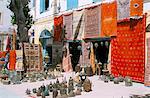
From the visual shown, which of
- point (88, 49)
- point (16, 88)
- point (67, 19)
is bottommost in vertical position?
point (16, 88)

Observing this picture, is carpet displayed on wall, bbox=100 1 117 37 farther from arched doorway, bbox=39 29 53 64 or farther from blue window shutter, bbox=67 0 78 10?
arched doorway, bbox=39 29 53 64

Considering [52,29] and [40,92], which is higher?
[52,29]

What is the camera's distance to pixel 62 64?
25.8 m

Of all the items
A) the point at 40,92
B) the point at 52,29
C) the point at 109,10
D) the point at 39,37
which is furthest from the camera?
the point at 39,37

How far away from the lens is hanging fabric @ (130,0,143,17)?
17344 millimetres

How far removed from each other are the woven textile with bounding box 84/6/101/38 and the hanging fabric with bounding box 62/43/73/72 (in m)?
3.11

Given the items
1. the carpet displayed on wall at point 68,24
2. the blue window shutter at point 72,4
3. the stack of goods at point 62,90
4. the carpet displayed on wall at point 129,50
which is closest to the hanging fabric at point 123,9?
the carpet displayed on wall at point 129,50

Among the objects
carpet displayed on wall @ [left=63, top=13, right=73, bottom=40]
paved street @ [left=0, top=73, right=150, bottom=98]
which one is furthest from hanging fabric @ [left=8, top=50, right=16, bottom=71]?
carpet displayed on wall @ [left=63, top=13, right=73, bottom=40]

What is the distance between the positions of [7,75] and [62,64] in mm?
6121

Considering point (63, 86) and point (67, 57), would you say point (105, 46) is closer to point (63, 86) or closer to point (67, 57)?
point (67, 57)

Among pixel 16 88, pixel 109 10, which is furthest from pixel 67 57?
pixel 16 88

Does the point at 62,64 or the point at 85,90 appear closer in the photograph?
the point at 85,90

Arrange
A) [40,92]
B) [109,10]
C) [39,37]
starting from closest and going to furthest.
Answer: [40,92], [109,10], [39,37]

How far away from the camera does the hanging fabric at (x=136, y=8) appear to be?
56.9ft
